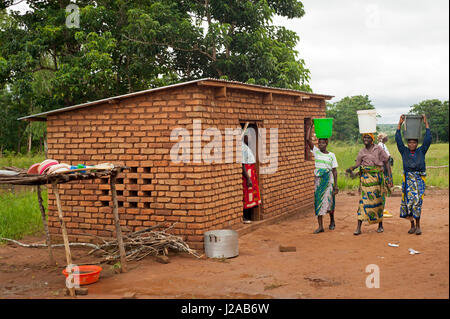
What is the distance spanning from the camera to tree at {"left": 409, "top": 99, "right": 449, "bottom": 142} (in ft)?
135

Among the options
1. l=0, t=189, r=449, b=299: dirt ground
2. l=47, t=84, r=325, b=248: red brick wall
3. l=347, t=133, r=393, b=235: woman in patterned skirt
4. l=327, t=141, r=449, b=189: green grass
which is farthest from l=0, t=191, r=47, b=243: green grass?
l=327, t=141, r=449, b=189: green grass

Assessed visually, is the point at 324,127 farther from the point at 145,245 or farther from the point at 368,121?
the point at 145,245

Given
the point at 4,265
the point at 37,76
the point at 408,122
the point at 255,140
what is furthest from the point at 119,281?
the point at 37,76

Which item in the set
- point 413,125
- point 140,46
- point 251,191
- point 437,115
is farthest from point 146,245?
point 437,115

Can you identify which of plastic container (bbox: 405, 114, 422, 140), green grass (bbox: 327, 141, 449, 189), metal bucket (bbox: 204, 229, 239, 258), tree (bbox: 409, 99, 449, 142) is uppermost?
tree (bbox: 409, 99, 449, 142)

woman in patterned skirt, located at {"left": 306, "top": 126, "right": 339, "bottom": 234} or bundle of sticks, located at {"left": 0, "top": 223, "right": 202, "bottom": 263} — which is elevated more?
woman in patterned skirt, located at {"left": 306, "top": 126, "right": 339, "bottom": 234}

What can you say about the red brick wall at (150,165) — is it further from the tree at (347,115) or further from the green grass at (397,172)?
the tree at (347,115)

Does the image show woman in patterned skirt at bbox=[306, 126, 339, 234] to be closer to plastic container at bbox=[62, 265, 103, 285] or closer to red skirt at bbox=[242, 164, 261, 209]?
red skirt at bbox=[242, 164, 261, 209]

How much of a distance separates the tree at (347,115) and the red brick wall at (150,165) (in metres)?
32.0

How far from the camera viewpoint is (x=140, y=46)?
15.0 m

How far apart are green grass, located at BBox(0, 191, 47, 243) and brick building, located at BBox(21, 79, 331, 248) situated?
1.17 metres

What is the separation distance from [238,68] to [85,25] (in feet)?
16.9

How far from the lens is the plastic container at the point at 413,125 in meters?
7.66

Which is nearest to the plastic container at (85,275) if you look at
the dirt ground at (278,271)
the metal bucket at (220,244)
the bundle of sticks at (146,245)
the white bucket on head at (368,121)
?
the dirt ground at (278,271)
